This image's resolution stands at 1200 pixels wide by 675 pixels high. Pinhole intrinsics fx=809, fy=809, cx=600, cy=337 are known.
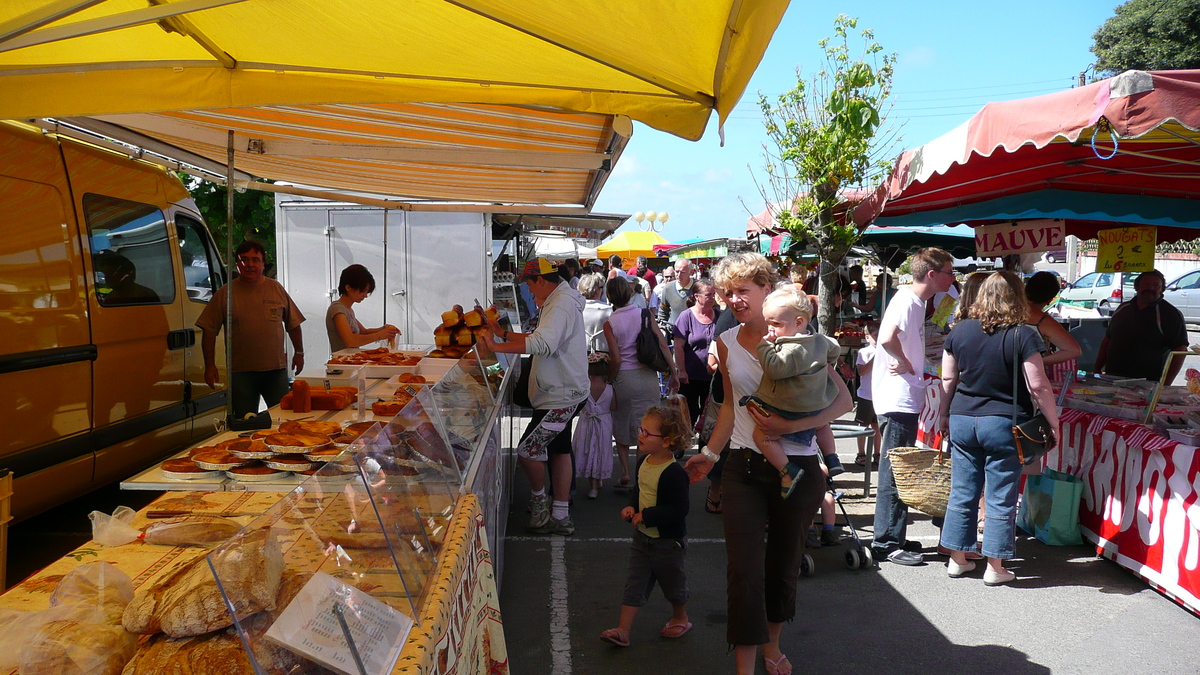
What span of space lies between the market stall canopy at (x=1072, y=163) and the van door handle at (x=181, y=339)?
542 cm

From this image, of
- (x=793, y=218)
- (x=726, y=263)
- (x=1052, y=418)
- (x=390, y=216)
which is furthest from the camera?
(x=390, y=216)

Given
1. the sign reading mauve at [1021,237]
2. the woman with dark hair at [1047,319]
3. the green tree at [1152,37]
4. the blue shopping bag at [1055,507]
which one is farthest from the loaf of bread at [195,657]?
the green tree at [1152,37]

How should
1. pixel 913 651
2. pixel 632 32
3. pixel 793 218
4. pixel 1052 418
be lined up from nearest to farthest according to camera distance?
pixel 632 32
pixel 913 651
pixel 1052 418
pixel 793 218

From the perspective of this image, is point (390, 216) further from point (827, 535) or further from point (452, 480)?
point (452, 480)

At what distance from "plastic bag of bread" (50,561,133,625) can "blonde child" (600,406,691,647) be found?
8.17 ft

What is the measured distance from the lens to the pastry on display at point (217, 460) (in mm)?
3354

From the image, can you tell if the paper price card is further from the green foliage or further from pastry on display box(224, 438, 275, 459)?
the green foliage

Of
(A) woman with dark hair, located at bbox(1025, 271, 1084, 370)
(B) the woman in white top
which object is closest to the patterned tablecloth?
(B) the woman in white top

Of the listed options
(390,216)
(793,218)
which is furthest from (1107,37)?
(390,216)

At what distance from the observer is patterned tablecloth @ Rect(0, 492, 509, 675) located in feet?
6.32

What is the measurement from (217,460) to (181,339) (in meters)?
3.07

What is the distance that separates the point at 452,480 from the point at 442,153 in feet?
9.53

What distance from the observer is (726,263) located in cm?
378

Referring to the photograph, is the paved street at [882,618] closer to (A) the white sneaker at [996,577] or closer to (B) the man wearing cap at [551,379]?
(A) the white sneaker at [996,577]
